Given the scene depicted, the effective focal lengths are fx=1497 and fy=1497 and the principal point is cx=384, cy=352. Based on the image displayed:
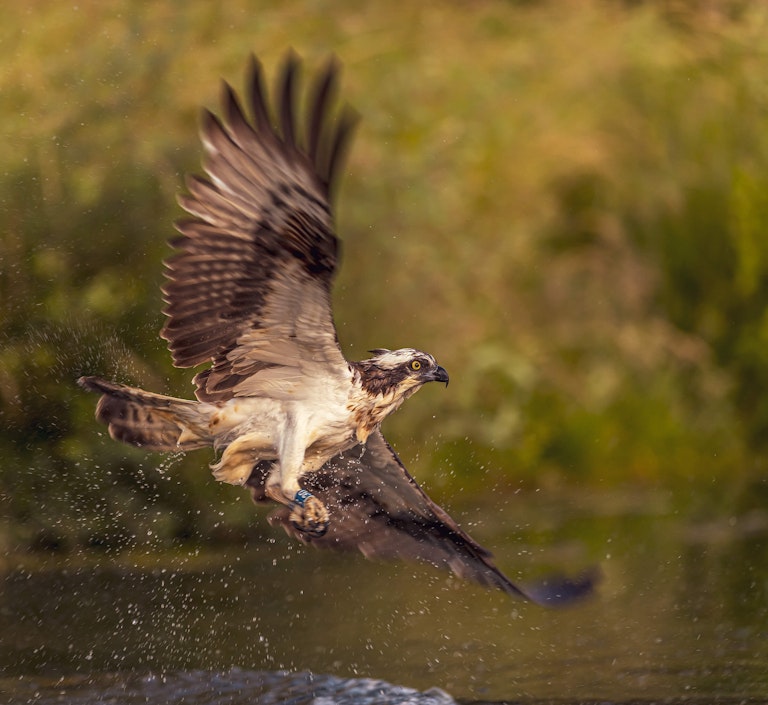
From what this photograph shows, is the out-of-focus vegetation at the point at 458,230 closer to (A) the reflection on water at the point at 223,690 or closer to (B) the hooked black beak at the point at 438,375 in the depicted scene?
(A) the reflection on water at the point at 223,690

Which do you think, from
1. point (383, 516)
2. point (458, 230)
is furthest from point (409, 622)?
point (458, 230)

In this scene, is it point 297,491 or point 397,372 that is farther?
point 397,372

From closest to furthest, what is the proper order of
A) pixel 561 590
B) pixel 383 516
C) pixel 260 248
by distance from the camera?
pixel 260 248
pixel 561 590
pixel 383 516

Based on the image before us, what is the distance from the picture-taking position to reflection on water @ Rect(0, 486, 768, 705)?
6.92m

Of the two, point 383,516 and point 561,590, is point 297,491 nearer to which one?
point 383,516

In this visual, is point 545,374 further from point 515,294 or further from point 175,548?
point 175,548

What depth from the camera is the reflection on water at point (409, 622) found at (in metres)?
6.92

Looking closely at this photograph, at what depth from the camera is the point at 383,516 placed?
7227 mm

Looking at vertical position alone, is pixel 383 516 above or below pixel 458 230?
below

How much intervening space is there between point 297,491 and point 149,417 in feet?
2.36

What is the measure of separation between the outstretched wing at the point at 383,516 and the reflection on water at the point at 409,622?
0.55m

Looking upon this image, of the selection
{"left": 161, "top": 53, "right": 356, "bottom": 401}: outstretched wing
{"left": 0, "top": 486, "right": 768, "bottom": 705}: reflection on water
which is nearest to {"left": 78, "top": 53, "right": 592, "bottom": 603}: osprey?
{"left": 161, "top": 53, "right": 356, "bottom": 401}: outstretched wing

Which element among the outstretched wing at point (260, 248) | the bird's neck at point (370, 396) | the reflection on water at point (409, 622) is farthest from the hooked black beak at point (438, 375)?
the reflection on water at point (409, 622)

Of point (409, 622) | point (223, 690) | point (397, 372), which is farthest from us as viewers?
point (409, 622)
